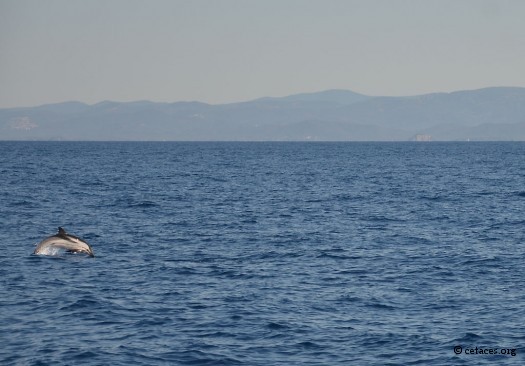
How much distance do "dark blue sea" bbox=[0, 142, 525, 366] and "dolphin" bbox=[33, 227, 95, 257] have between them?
0.83 metres

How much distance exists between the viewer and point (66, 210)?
64.4 m

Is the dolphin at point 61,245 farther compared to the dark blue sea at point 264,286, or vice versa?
the dolphin at point 61,245

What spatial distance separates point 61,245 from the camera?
41656mm

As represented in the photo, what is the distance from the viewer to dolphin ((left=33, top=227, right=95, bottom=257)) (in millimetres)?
41500

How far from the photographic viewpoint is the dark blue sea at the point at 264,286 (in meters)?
26.1

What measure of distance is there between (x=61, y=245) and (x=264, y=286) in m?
12.2

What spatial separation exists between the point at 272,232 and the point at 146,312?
2342 centimetres

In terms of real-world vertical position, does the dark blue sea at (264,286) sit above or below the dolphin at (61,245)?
below

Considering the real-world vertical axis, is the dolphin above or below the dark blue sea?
above

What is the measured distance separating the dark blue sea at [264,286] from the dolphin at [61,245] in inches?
32.7

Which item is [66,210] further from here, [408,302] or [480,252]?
[408,302]

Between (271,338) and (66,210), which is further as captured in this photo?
(66,210)

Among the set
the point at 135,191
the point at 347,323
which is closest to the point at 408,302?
the point at 347,323

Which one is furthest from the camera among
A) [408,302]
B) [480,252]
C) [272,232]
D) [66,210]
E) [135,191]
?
[135,191]
